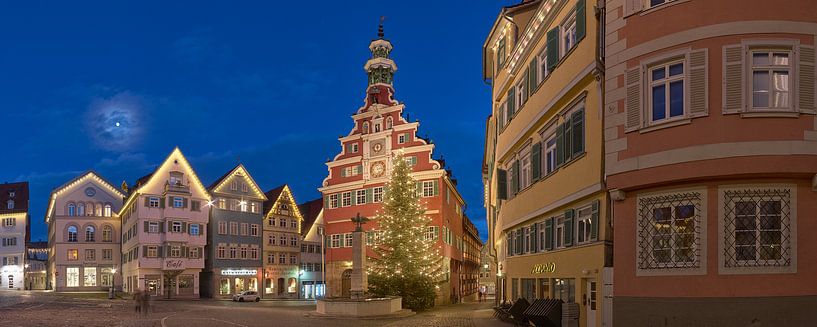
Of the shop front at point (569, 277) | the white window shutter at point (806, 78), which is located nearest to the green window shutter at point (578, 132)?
the shop front at point (569, 277)

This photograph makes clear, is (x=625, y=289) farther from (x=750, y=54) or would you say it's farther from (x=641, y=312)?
(x=750, y=54)

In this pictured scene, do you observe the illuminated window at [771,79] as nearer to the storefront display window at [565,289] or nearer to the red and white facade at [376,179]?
the storefront display window at [565,289]

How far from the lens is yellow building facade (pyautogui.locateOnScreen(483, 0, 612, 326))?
1928 centimetres

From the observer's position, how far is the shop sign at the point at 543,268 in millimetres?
24430

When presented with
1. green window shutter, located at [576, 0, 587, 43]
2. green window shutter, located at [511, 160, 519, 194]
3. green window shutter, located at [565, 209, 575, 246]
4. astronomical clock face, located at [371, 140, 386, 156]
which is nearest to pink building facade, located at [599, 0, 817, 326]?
green window shutter, located at [576, 0, 587, 43]

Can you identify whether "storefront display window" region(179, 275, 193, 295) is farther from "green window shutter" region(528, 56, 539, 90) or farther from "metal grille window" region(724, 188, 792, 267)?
"metal grille window" region(724, 188, 792, 267)

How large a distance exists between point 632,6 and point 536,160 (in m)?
9.41

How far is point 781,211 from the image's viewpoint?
15094 mm

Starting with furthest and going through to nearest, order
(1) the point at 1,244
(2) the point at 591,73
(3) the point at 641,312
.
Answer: (1) the point at 1,244 < (2) the point at 591,73 < (3) the point at 641,312

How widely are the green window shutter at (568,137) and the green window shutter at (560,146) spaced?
0.22 meters

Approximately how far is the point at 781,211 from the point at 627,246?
3.42m

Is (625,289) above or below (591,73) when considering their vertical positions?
below

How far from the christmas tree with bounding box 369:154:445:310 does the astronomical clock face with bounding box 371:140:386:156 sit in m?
11.2

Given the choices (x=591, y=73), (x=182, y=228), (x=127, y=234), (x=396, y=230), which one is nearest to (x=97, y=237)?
(x=127, y=234)
